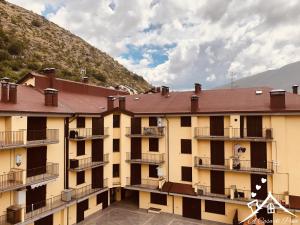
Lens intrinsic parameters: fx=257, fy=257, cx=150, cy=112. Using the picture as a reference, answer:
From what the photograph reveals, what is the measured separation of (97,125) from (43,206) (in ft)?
34.4

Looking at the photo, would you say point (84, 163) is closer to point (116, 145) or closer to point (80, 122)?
point (80, 122)

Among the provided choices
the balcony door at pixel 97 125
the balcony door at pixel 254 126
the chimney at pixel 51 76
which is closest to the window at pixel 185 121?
the balcony door at pixel 254 126

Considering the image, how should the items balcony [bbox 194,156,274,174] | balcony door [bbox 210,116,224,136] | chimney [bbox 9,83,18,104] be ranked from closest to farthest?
chimney [bbox 9,83,18,104]
balcony [bbox 194,156,274,174]
balcony door [bbox 210,116,224,136]

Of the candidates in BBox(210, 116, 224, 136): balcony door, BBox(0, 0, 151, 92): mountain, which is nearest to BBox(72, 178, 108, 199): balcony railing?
BBox(210, 116, 224, 136): balcony door

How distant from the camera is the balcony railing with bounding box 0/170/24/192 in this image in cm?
1957

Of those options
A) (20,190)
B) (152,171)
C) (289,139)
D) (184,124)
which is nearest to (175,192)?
(152,171)

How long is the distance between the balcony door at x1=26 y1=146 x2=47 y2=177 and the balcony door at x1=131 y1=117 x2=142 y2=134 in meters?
11.6

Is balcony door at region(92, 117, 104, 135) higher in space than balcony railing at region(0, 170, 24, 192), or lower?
higher

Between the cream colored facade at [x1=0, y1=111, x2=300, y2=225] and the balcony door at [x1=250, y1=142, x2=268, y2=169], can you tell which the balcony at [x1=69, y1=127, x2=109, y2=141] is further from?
the balcony door at [x1=250, y1=142, x2=268, y2=169]

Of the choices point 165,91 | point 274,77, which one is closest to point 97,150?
point 165,91

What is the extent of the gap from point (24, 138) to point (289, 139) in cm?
2387

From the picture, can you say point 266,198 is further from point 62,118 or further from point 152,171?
point 62,118

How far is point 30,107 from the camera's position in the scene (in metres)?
22.0

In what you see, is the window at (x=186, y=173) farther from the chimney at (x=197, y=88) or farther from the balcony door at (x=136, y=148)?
the chimney at (x=197, y=88)
